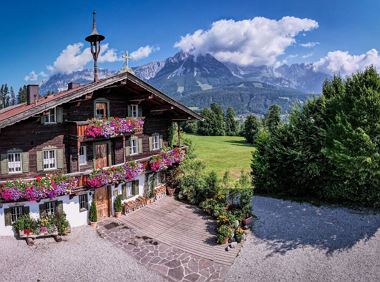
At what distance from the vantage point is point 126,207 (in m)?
23.3

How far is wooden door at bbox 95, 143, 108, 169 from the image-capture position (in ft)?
74.2

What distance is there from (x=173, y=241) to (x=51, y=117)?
11386 mm

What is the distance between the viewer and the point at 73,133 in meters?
20.1

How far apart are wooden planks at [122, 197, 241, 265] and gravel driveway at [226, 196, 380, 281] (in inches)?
57.9

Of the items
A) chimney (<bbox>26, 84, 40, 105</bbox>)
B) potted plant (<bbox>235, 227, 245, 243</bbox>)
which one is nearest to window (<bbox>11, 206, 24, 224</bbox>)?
chimney (<bbox>26, 84, 40, 105</bbox>)

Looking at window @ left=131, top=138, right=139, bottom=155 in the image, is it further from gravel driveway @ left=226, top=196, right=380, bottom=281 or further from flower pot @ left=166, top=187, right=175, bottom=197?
gravel driveway @ left=226, top=196, right=380, bottom=281

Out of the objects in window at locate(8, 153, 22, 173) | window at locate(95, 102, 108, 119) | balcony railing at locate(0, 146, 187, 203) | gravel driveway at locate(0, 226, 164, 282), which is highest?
window at locate(95, 102, 108, 119)

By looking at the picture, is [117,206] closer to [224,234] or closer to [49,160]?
[49,160]

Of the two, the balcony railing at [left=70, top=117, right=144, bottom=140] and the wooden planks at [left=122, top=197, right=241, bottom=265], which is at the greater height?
the balcony railing at [left=70, top=117, right=144, bottom=140]

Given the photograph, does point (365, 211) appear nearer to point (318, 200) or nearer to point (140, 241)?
point (318, 200)

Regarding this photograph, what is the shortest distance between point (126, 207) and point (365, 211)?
17699 millimetres

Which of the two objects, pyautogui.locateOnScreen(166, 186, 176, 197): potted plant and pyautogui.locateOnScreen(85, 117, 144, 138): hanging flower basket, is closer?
pyautogui.locateOnScreen(85, 117, 144, 138): hanging flower basket

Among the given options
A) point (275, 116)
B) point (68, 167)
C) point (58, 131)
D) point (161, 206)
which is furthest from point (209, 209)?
point (275, 116)

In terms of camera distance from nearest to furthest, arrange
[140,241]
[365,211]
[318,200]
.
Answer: [140,241] < [365,211] < [318,200]
